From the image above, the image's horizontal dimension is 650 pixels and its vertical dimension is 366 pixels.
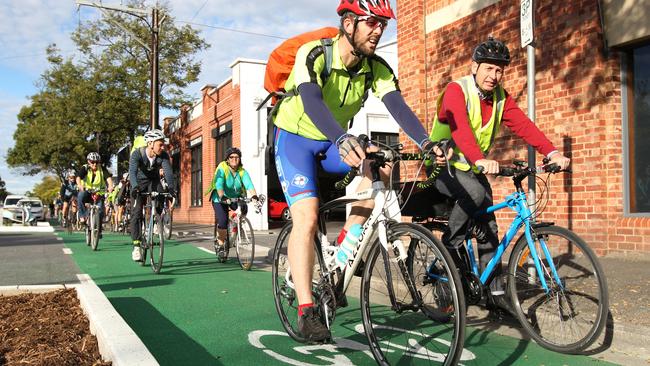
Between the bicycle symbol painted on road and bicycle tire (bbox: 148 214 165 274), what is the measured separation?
404 cm

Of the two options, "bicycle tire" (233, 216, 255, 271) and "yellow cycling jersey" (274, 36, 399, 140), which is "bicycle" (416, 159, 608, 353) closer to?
"yellow cycling jersey" (274, 36, 399, 140)

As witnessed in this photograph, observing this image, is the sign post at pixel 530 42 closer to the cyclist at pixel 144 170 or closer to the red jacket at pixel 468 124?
the red jacket at pixel 468 124

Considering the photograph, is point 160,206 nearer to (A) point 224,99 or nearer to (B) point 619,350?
(B) point 619,350

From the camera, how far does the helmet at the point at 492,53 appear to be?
4.44 metres

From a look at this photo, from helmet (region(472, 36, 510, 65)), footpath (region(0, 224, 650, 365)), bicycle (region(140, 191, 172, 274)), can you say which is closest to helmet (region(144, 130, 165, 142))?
bicycle (region(140, 191, 172, 274))

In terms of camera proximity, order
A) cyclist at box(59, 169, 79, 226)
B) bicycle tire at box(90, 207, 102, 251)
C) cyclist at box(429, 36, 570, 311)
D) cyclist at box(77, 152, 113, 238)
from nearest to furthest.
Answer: cyclist at box(429, 36, 570, 311)
bicycle tire at box(90, 207, 102, 251)
cyclist at box(77, 152, 113, 238)
cyclist at box(59, 169, 79, 226)

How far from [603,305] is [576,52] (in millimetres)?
5382

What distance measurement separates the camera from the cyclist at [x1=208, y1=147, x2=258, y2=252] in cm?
948

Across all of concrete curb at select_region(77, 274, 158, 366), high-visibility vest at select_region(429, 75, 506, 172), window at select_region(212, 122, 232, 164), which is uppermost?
window at select_region(212, 122, 232, 164)

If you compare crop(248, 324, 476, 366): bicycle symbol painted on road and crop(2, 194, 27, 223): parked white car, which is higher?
crop(2, 194, 27, 223): parked white car

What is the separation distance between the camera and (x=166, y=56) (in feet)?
100

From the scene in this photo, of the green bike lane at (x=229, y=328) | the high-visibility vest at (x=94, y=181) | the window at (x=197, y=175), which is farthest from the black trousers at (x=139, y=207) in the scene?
the window at (x=197, y=175)

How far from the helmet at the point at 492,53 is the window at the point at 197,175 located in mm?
25026

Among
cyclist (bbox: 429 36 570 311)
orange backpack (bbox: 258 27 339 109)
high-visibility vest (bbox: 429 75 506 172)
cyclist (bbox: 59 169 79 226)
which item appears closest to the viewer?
orange backpack (bbox: 258 27 339 109)
